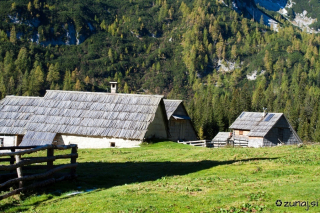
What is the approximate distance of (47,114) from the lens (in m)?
39.5

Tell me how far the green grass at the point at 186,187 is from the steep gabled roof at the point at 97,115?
14.1 meters

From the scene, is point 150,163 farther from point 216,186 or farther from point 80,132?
point 80,132

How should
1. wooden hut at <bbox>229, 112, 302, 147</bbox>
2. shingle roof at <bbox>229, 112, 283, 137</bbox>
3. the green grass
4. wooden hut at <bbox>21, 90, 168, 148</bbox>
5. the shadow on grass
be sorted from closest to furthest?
the green grass < the shadow on grass < wooden hut at <bbox>21, 90, 168, 148</bbox> < wooden hut at <bbox>229, 112, 302, 147</bbox> < shingle roof at <bbox>229, 112, 283, 137</bbox>

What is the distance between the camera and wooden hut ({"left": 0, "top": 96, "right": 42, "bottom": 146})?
1532 inches

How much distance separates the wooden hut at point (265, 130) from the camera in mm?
61031

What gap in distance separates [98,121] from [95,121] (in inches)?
10.6

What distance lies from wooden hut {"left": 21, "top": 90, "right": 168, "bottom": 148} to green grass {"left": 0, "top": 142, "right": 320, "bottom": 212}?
13.9m

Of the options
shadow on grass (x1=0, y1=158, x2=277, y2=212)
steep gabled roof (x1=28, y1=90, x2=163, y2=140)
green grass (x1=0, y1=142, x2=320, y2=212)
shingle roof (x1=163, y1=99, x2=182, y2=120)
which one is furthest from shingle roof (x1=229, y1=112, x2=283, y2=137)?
shadow on grass (x1=0, y1=158, x2=277, y2=212)

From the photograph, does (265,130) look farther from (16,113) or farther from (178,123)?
(16,113)

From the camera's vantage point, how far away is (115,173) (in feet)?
62.7

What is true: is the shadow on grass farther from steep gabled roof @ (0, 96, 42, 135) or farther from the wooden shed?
steep gabled roof @ (0, 96, 42, 135)

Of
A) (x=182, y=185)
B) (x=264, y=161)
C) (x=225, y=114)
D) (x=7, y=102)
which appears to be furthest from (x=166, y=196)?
(x=225, y=114)

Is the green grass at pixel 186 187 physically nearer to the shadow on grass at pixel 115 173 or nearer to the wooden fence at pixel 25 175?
the shadow on grass at pixel 115 173

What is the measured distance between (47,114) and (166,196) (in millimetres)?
27671
